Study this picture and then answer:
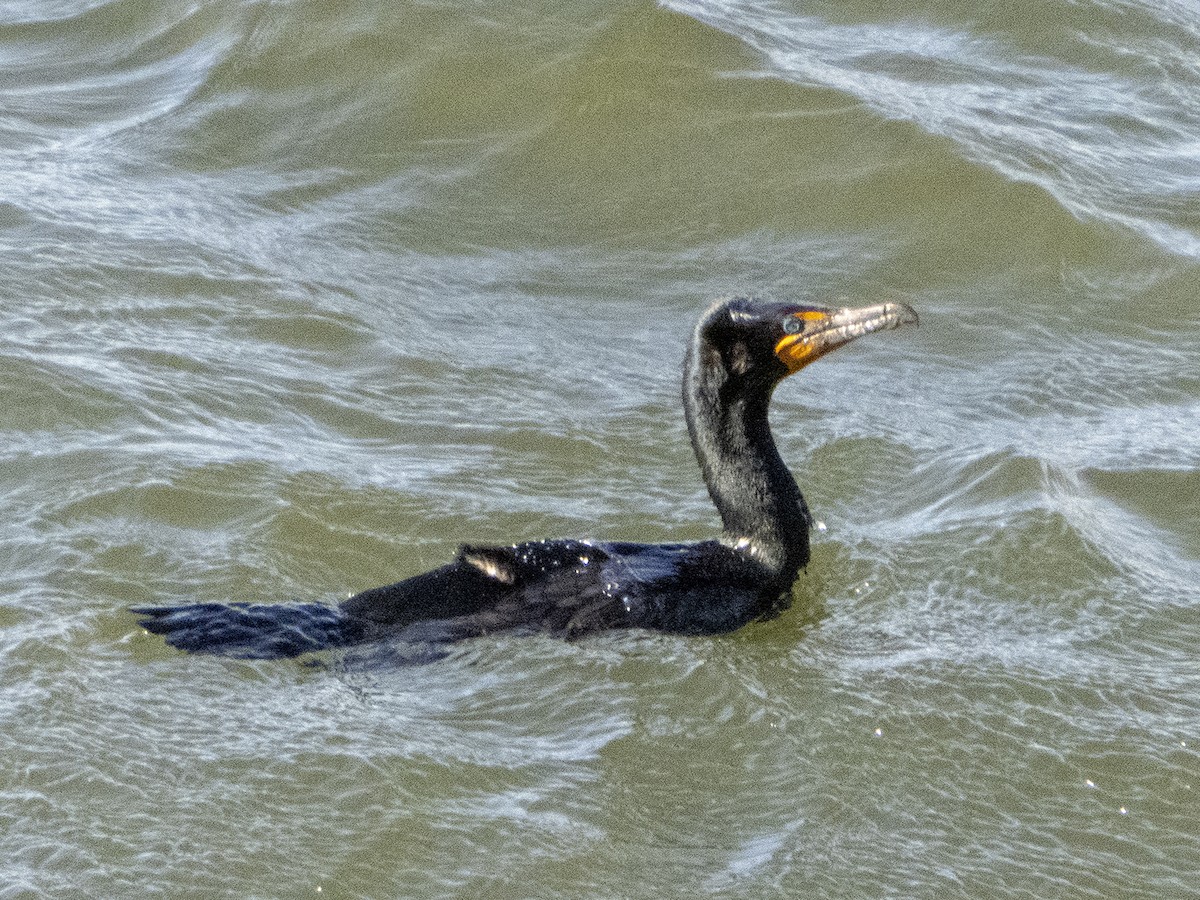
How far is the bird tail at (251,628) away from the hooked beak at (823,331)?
1526 millimetres

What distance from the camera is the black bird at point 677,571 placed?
5785 mm

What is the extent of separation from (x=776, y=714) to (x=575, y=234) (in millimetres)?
4140

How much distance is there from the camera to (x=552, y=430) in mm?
7453

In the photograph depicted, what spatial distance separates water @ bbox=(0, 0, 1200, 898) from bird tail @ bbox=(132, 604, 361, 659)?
8 cm

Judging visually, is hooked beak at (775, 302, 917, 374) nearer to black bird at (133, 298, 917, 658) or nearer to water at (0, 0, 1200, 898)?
black bird at (133, 298, 917, 658)

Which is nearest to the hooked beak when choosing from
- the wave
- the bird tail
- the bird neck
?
the bird neck

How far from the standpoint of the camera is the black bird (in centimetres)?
579

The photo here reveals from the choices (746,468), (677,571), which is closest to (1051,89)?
(746,468)

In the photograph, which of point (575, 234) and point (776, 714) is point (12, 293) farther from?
point (776, 714)

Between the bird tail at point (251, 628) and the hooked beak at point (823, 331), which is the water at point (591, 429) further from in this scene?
the hooked beak at point (823, 331)

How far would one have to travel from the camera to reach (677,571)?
598cm

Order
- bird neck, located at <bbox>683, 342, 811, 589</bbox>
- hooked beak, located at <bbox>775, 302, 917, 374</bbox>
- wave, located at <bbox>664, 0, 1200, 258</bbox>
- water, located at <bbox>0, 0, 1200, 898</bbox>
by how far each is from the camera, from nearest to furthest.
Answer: water, located at <bbox>0, 0, 1200, 898</bbox> < hooked beak, located at <bbox>775, 302, 917, 374</bbox> < bird neck, located at <bbox>683, 342, 811, 589</bbox> < wave, located at <bbox>664, 0, 1200, 258</bbox>

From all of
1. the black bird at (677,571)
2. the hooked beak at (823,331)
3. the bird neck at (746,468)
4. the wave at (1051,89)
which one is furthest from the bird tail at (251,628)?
the wave at (1051,89)

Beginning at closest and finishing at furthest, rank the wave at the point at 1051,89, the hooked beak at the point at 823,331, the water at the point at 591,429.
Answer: the water at the point at 591,429
the hooked beak at the point at 823,331
the wave at the point at 1051,89
